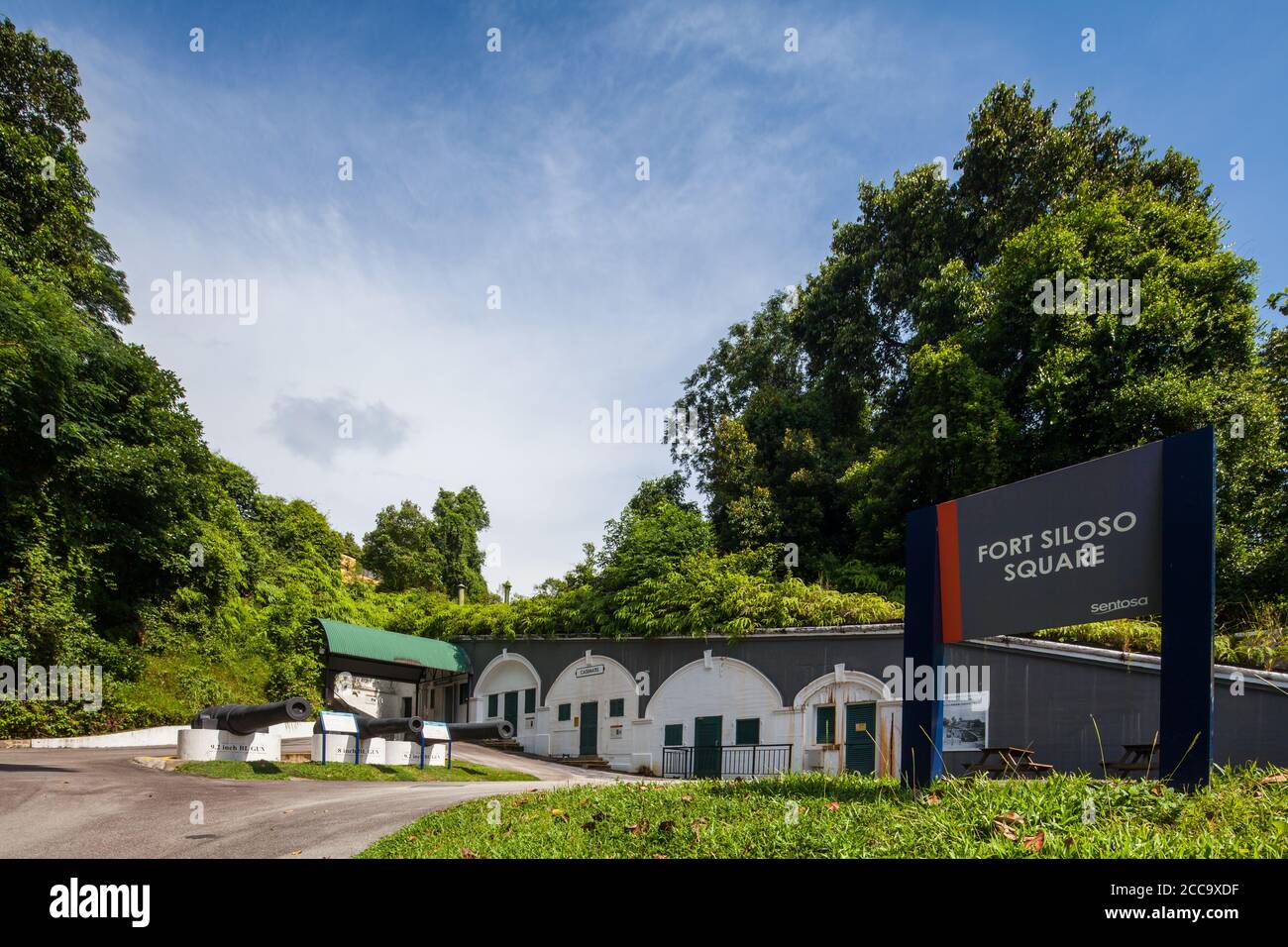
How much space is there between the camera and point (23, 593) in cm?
2100

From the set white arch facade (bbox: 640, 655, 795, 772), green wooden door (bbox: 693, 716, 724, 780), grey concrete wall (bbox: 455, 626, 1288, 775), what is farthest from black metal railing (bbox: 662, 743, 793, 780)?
grey concrete wall (bbox: 455, 626, 1288, 775)

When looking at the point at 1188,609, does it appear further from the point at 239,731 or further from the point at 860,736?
the point at 239,731

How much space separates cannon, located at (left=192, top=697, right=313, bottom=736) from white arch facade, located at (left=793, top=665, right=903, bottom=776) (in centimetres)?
1124

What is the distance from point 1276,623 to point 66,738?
27514 mm

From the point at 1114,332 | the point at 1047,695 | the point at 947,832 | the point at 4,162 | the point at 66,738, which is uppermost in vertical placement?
the point at 4,162

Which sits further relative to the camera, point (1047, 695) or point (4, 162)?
point (4, 162)

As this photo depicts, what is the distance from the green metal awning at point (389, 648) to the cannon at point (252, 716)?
937cm

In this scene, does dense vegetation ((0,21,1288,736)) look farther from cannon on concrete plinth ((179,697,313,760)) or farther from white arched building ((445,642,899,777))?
cannon on concrete plinth ((179,697,313,760))

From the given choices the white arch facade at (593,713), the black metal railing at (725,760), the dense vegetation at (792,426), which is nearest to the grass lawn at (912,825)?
the dense vegetation at (792,426)

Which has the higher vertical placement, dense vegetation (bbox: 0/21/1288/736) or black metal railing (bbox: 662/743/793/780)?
dense vegetation (bbox: 0/21/1288/736)

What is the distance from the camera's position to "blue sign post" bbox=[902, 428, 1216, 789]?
591cm
